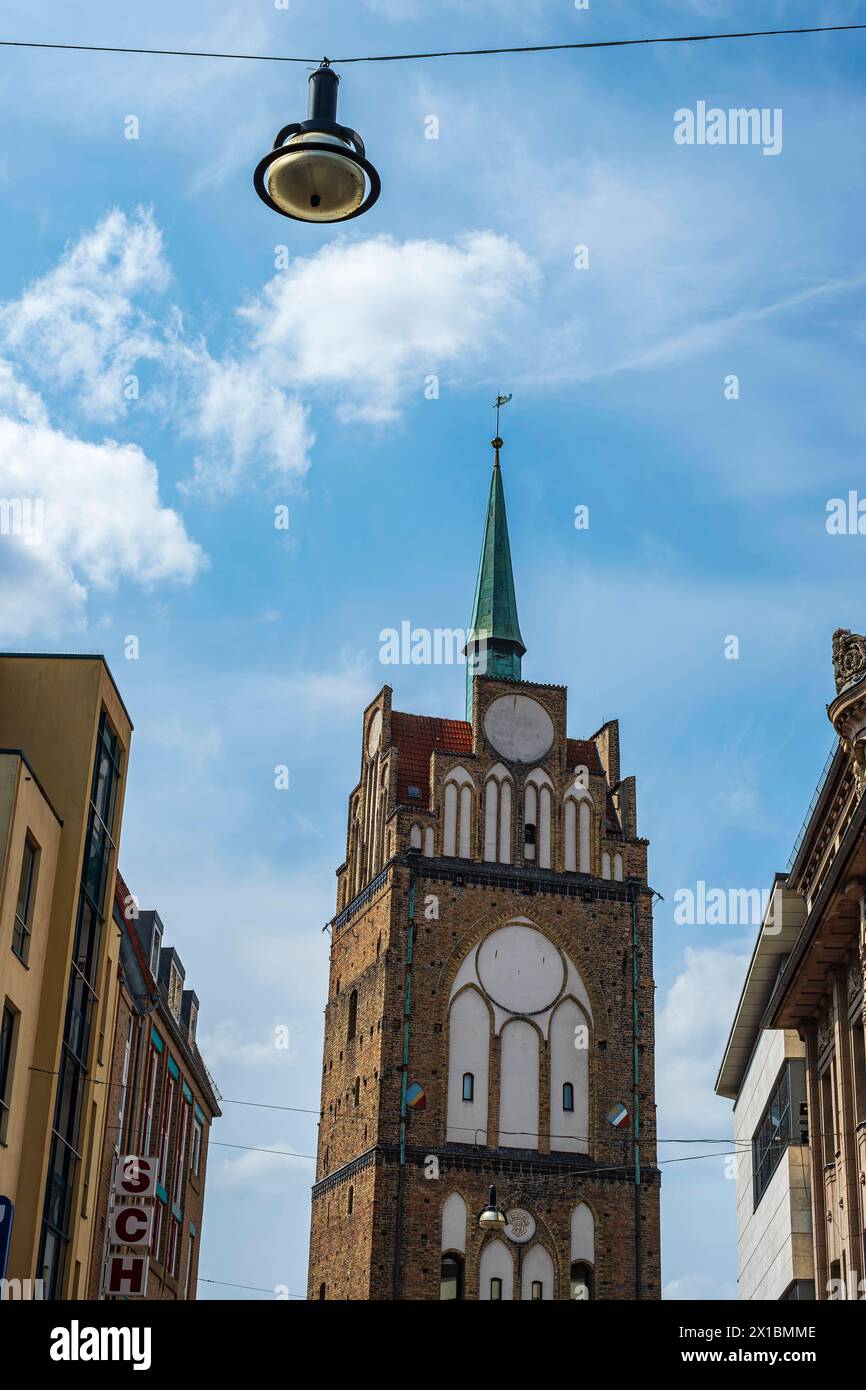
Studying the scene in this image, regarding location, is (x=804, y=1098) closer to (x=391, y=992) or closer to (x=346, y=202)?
(x=391, y=992)

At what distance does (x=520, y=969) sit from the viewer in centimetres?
5966

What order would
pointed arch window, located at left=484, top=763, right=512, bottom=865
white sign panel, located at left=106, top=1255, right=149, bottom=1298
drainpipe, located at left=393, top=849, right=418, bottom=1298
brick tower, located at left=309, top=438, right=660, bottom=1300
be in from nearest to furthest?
white sign panel, located at left=106, top=1255, right=149, bottom=1298
drainpipe, located at left=393, top=849, right=418, bottom=1298
brick tower, located at left=309, top=438, right=660, bottom=1300
pointed arch window, located at left=484, top=763, right=512, bottom=865

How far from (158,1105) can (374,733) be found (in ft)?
76.8

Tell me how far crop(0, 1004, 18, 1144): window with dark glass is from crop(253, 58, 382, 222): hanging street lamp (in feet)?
50.3

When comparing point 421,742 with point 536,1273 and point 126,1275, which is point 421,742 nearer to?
point 536,1273


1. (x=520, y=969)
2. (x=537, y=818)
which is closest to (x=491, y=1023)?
(x=520, y=969)

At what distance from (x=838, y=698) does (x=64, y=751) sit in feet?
40.2

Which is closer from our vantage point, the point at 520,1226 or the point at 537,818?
the point at 520,1226

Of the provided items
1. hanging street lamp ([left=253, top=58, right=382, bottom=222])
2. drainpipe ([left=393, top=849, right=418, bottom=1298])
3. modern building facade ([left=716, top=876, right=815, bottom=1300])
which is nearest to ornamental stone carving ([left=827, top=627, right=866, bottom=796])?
modern building facade ([left=716, top=876, right=815, bottom=1300])

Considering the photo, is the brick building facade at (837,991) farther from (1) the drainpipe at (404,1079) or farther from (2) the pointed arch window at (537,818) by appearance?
(2) the pointed arch window at (537,818)

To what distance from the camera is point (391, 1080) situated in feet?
188

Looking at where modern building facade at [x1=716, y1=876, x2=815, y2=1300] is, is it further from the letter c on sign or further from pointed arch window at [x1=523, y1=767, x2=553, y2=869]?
pointed arch window at [x1=523, y1=767, x2=553, y2=869]

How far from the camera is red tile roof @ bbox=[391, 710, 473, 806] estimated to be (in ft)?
206
